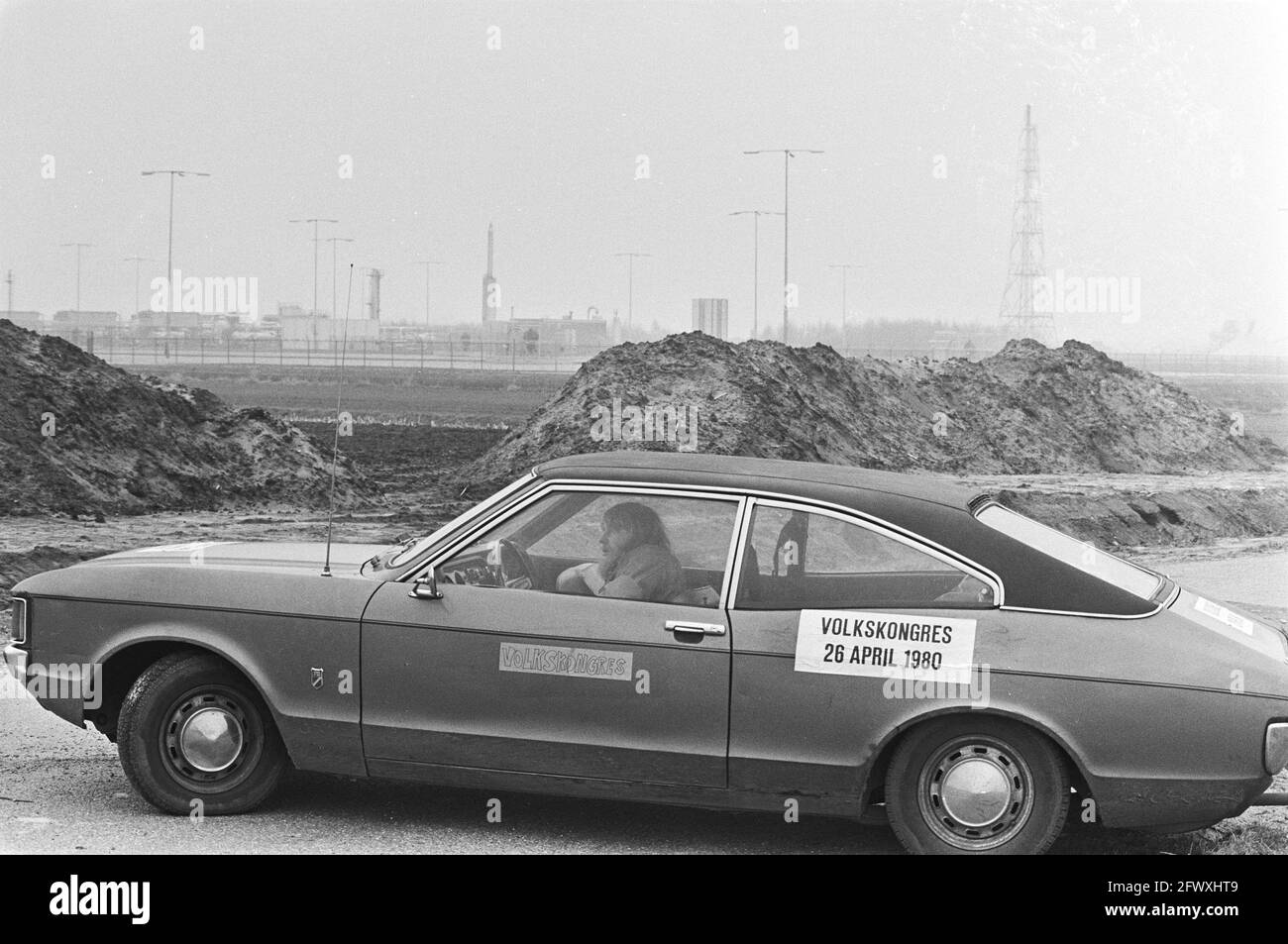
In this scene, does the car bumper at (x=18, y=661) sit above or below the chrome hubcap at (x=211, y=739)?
above

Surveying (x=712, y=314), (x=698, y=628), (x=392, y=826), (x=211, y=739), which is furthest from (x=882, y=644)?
(x=712, y=314)

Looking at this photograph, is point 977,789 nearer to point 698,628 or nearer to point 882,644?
point 882,644

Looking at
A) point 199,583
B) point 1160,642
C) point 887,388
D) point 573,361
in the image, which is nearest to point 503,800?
point 199,583

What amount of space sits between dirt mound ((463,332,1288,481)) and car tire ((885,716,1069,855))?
51.6 ft

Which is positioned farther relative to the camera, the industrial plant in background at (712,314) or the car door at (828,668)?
the industrial plant in background at (712,314)

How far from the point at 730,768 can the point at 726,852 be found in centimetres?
45

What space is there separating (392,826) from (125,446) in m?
15.2

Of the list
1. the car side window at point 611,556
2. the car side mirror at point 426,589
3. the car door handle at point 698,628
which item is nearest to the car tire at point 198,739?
the car side mirror at point 426,589

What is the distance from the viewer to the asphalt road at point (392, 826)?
5.56 meters

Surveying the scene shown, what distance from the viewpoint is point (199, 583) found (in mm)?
5836

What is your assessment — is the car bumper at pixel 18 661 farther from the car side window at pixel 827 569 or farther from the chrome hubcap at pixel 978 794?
the chrome hubcap at pixel 978 794

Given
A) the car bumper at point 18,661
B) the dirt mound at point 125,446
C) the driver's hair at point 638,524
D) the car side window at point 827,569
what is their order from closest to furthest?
the car side window at point 827,569, the driver's hair at point 638,524, the car bumper at point 18,661, the dirt mound at point 125,446

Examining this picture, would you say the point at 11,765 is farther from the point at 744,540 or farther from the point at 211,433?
the point at 211,433

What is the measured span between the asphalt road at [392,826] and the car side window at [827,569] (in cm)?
95
